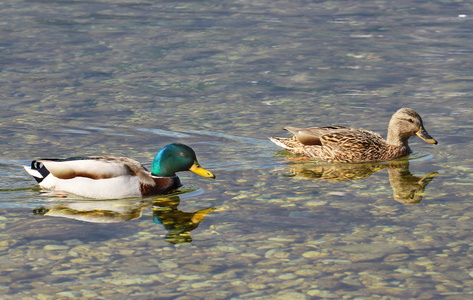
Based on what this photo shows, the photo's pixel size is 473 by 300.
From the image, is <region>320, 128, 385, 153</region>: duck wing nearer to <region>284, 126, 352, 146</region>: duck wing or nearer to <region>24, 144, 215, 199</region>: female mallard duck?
<region>284, 126, 352, 146</region>: duck wing

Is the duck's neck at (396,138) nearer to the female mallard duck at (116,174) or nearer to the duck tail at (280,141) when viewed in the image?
the duck tail at (280,141)

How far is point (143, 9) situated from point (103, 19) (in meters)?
1.59

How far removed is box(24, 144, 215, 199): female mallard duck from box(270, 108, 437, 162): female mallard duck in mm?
2507

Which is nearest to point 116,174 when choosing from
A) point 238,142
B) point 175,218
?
point 175,218

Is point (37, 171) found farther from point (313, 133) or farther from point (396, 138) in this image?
point (396, 138)

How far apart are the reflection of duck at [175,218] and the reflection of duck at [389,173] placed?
7.36ft

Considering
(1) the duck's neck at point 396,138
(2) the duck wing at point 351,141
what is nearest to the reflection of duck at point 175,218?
(2) the duck wing at point 351,141

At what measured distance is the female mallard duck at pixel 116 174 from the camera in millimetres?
10094

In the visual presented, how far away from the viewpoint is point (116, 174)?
10094 millimetres

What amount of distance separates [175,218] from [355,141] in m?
3.86

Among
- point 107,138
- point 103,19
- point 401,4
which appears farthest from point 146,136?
point 401,4

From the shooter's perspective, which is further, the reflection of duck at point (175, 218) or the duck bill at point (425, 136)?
the duck bill at point (425, 136)

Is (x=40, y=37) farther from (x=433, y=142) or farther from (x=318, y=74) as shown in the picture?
(x=433, y=142)

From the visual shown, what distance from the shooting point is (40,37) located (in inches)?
798
